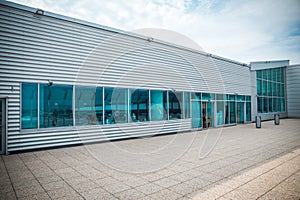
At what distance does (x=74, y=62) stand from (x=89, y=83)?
108 centimetres

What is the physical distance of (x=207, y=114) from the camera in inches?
562

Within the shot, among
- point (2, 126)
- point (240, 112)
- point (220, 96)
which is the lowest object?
point (240, 112)

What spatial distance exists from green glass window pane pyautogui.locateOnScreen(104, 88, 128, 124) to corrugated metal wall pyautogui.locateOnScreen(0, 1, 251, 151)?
0.30 metres

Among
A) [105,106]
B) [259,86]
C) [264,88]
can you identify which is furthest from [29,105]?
[264,88]

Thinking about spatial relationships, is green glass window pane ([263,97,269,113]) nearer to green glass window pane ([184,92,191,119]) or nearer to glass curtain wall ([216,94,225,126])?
glass curtain wall ([216,94,225,126])

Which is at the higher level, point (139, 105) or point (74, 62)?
point (74, 62)

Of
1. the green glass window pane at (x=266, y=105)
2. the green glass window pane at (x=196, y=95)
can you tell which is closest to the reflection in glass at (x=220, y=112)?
the green glass window pane at (x=196, y=95)

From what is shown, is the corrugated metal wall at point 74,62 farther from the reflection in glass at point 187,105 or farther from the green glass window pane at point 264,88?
the green glass window pane at point 264,88

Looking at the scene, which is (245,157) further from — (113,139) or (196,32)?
(196,32)

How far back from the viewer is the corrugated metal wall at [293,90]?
80.1ft

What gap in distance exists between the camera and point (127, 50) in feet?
32.8

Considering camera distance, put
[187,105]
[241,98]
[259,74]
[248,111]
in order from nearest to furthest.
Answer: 1. [187,105]
2. [241,98]
3. [248,111]
4. [259,74]

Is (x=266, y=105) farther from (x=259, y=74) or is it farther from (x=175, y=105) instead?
(x=175, y=105)

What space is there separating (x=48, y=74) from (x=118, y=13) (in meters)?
6.17
